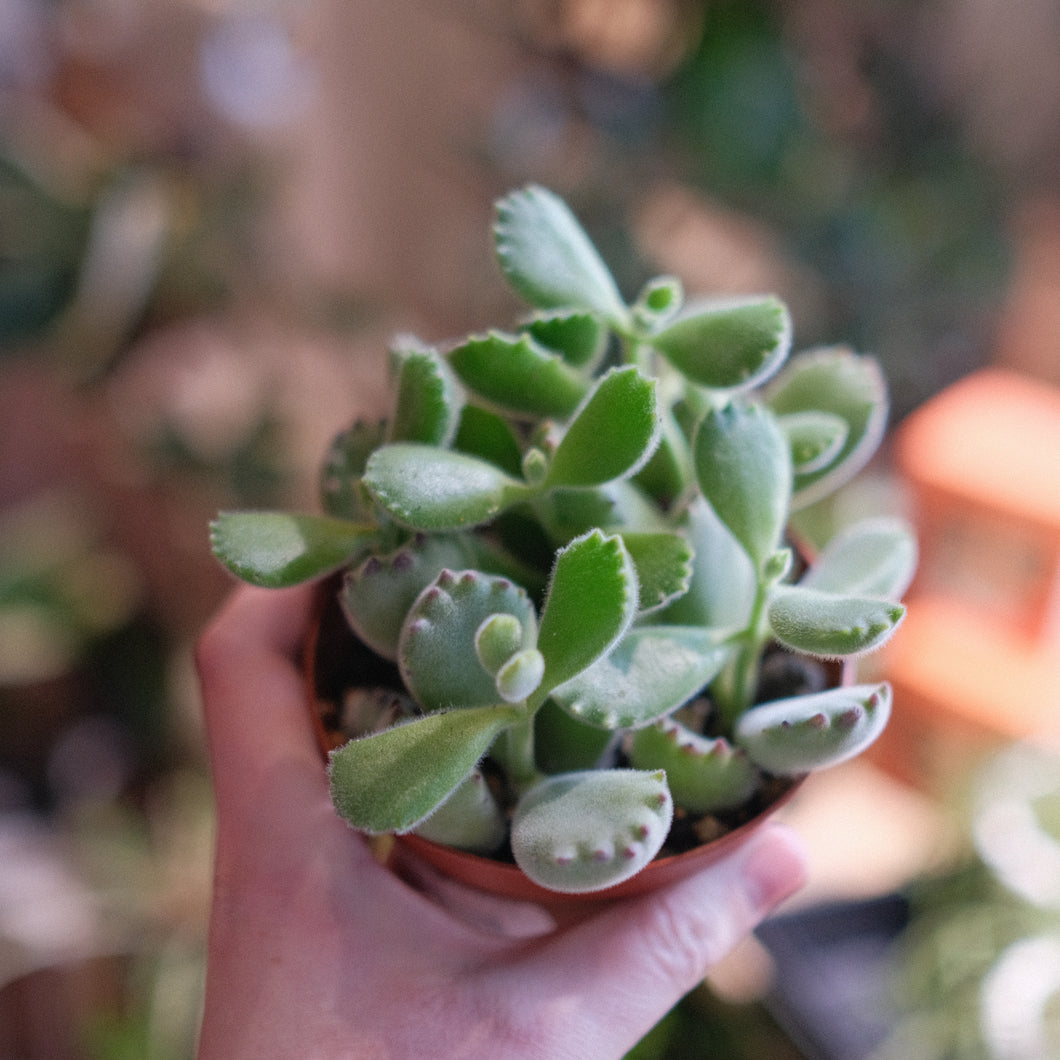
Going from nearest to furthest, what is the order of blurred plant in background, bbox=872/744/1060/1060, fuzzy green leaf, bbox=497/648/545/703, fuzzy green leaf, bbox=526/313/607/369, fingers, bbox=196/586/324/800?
1. fuzzy green leaf, bbox=497/648/545/703
2. fuzzy green leaf, bbox=526/313/607/369
3. fingers, bbox=196/586/324/800
4. blurred plant in background, bbox=872/744/1060/1060

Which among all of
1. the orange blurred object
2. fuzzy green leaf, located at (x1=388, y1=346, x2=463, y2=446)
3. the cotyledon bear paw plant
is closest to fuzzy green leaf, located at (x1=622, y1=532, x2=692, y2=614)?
the cotyledon bear paw plant

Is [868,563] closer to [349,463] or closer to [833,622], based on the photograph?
[833,622]

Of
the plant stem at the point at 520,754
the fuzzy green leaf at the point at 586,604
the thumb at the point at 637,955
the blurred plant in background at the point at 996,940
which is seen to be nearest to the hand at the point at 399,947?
the thumb at the point at 637,955

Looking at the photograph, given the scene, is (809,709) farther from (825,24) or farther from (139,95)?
A: (139,95)

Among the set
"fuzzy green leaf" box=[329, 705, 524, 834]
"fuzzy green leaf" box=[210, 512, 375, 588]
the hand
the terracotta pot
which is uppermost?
"fuzzy green leaf" box=[210, 512, 375, 588]

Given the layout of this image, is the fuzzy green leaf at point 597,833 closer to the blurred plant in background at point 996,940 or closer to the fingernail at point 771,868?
the fingernail at point 771,868

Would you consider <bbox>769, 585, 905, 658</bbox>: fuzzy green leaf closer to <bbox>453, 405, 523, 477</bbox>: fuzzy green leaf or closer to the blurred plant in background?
<bbox>453, 405, 523, 477</bbox>: fuzzy green leaf

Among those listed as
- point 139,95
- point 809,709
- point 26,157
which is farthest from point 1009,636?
point 139,95
